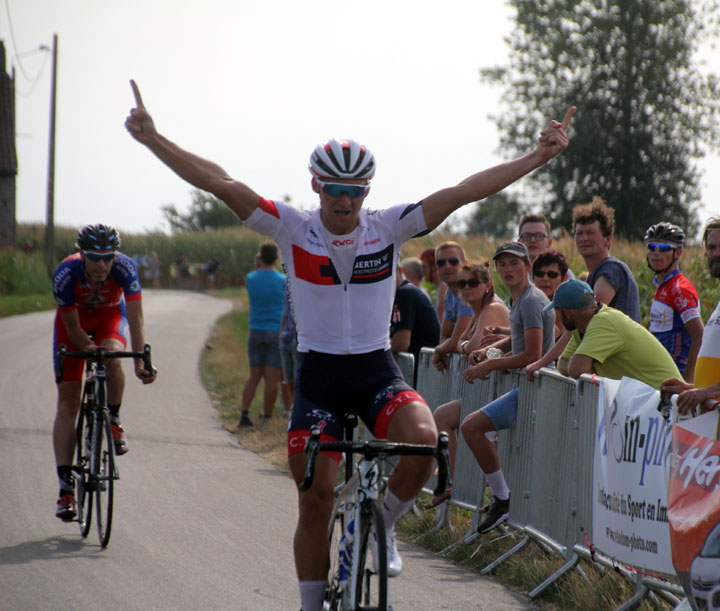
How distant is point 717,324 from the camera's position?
524 cm

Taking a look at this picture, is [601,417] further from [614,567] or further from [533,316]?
[533,316]

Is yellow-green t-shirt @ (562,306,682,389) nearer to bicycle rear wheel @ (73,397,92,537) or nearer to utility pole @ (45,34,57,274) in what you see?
bicycle rear wheel @ (73,397,92,537)

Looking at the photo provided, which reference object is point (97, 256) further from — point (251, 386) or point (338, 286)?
point (251, 386)

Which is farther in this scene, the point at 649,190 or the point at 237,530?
the point at 649,190

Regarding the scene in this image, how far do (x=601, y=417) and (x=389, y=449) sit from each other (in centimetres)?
229

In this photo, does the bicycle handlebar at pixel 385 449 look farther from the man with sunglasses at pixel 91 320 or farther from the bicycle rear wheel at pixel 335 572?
the man with sunglasses at pixel 91 320

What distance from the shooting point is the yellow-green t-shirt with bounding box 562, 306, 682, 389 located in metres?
6.59

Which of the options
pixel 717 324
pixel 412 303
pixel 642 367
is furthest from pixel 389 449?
pixel 412 303

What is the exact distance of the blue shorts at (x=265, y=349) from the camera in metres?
14.0

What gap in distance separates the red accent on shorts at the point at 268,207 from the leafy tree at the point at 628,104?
4483 centimetres

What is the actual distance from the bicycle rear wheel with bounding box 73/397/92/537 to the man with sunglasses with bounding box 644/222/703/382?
4612 millimetres

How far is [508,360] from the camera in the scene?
7.75 meters

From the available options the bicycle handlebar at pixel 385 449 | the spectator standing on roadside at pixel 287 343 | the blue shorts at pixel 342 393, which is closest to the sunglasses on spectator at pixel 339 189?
the blue shorts at pixel 342 393

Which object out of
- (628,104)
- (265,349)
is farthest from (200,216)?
(265,349)
